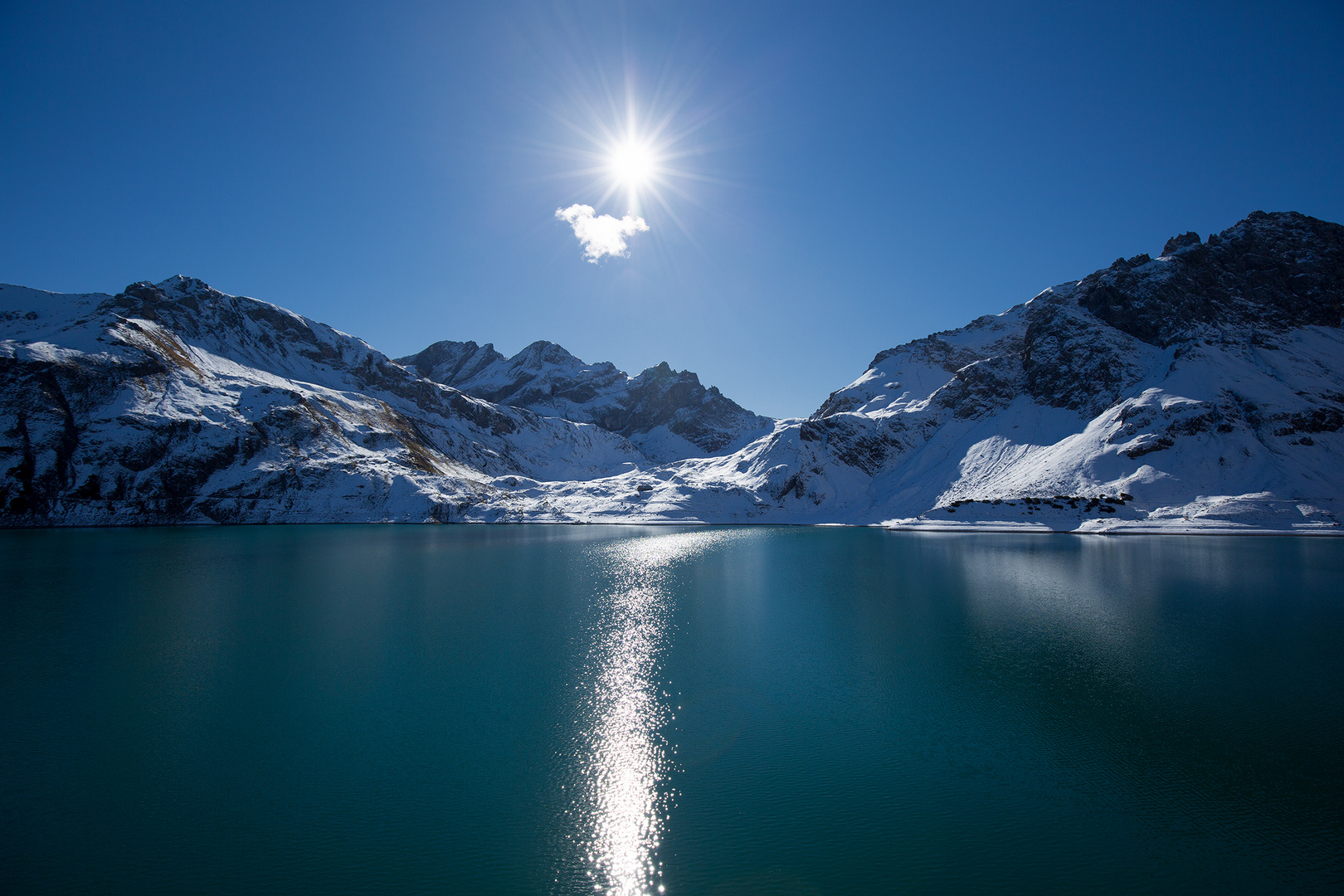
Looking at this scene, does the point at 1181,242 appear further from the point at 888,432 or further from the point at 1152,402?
the point at 888,432

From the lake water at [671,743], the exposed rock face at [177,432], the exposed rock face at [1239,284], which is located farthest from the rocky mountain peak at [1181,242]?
the exposed rock face at [177,432]

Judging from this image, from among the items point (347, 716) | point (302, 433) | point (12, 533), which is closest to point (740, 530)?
point (347, 716)

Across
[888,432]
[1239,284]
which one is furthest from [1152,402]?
[888,432]

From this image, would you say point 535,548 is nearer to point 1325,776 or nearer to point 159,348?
point 1325,776

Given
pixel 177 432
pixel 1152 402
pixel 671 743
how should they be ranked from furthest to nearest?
1. pixel 177 432
2. pixel 1152 402
3. pixel 671 743

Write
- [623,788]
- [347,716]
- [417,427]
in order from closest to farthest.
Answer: [623,788] < [347,716] < [417,427]

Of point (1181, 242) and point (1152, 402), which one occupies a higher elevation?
point (1181, 242)

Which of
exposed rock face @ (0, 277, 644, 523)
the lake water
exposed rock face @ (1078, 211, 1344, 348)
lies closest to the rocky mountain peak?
exposed rock face @ (1078, 211, 1344, 348)

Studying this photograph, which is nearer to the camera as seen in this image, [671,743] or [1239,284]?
[671,743]
